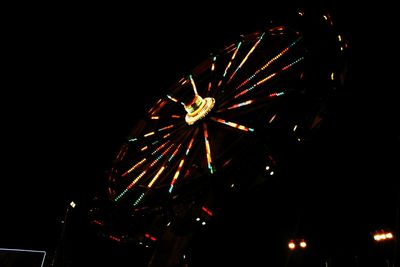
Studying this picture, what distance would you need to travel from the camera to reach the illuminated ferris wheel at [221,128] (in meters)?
3.57

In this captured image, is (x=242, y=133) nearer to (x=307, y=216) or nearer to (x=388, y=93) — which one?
(x=307, y=216)

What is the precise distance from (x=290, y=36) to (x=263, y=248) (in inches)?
136

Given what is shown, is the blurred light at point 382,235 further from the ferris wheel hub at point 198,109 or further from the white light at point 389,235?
the ferris wheel hub at point 198,109

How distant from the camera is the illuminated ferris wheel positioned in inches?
141

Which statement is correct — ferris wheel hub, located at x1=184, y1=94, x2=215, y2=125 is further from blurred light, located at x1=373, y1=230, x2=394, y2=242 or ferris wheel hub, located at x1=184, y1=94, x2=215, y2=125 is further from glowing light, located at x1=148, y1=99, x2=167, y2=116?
blurred light, located at x1=373, y1=230, x2=394, y2=242

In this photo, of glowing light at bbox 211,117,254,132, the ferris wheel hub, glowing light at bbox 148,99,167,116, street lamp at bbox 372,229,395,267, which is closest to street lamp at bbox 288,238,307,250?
street lamp at bbox 372,229,395,267

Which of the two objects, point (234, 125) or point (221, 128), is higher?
point (221, 128)

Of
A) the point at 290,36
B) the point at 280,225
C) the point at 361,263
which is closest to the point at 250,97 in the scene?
the point at 290,36

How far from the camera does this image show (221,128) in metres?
4.92

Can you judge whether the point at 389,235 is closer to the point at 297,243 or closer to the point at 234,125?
the point at 297,243

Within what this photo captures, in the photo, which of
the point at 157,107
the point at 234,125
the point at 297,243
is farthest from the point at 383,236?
the point at 157,107

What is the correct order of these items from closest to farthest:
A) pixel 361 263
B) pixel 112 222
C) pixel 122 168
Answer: pixel 361 263
pixel 112 222
pixel 122 168

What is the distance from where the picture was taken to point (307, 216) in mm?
3182

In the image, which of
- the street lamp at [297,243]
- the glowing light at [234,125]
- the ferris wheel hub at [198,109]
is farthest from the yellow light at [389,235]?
the ferris wheel hub at [198,109]
